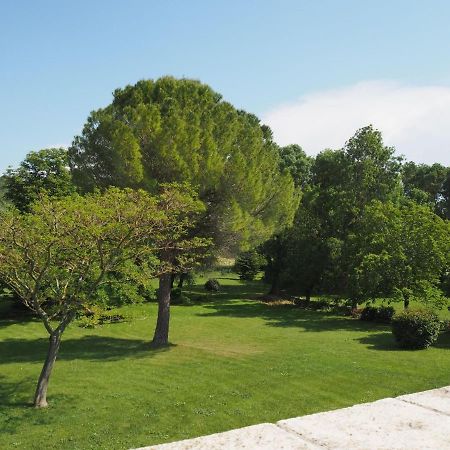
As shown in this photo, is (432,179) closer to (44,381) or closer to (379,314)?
(379,314)

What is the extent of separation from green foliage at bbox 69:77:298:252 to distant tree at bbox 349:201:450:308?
1076 centimetres

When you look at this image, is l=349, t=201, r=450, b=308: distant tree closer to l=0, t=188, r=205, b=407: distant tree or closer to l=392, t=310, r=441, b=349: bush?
l=392, t=310, r=441, b=349: bush

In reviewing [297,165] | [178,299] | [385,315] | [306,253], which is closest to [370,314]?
[385,315]

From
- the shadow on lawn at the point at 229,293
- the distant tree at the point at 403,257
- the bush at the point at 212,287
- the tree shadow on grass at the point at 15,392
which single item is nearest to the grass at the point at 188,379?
the tree shadow on grass at the point at 15,392

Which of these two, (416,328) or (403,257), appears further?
(403,257)

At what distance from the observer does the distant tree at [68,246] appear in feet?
44.1

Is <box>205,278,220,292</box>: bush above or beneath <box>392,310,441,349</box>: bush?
beneath

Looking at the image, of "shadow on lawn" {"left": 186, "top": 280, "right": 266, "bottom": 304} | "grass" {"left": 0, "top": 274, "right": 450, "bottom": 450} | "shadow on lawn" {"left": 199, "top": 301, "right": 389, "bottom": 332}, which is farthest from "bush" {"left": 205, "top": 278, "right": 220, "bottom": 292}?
"grass" {"left": 0, "top": 274, "right": 450, "bottom": 450}

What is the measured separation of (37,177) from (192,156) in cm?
2102

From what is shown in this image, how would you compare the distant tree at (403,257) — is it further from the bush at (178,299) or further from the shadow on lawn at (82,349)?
the shadow on lawn at (82,349)

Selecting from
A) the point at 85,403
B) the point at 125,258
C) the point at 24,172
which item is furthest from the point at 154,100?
the point at 24,172

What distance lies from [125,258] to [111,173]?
880cm

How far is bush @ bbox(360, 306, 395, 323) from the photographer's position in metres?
33.1

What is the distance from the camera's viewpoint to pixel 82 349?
2339 centimetres
